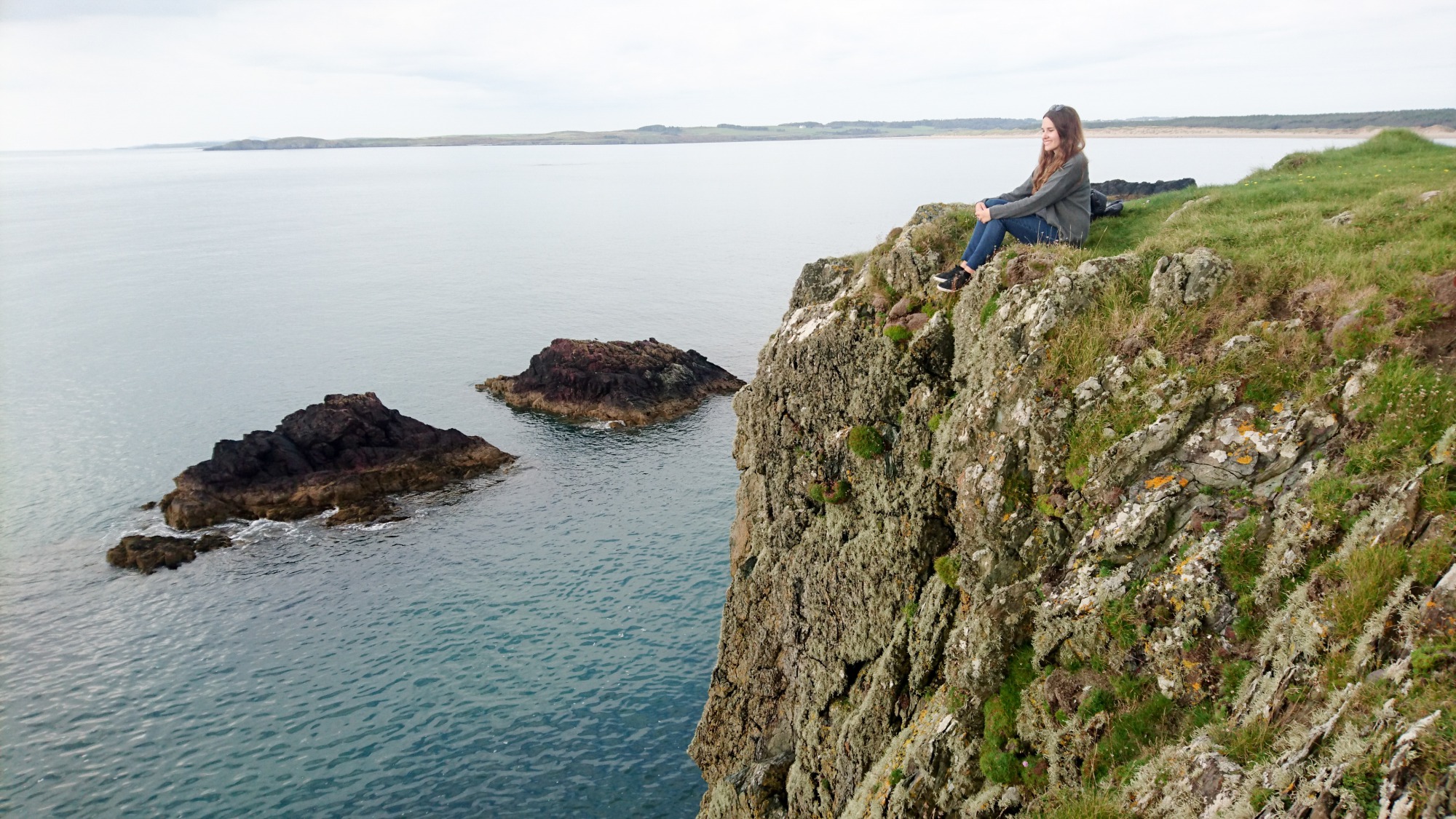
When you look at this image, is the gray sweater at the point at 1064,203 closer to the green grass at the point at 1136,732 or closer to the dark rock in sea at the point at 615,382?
the green grass at the point at 1136,732

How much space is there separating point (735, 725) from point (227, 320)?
10249 cm

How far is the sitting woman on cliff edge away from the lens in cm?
1533

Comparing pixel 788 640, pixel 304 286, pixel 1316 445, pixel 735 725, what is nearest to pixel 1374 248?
pixel 1316 445

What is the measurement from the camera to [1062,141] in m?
15.3

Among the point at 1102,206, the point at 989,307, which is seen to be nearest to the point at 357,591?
the point at 989,307

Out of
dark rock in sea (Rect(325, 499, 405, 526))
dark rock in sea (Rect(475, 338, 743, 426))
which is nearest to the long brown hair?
dark rock in sea (Rect(325, 499, 405, 526))

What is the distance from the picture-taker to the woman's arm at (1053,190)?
15359 mm

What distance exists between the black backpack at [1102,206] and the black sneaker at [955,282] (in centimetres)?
403

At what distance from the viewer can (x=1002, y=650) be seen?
12.7 metres

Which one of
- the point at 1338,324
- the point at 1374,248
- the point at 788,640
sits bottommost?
the point at 788,640

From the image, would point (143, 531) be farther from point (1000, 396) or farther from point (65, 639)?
point (1000, 396)

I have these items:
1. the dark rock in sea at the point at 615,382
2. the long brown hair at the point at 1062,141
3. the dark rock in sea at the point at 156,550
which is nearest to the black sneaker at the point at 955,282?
the long brown hair at the point at 1062,141

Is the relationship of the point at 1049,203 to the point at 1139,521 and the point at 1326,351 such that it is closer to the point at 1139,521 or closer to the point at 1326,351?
the point at 1326,351

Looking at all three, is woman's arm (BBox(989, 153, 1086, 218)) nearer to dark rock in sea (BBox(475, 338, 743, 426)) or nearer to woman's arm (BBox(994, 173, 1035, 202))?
woman's arm (BBox(994, 173, 1035, 202))
